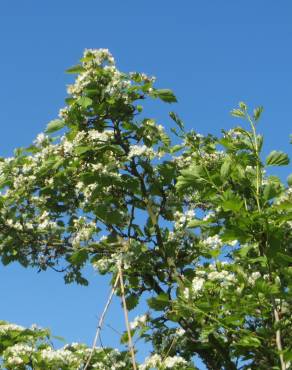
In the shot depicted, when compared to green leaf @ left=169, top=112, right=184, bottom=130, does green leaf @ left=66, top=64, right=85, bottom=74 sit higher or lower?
higher

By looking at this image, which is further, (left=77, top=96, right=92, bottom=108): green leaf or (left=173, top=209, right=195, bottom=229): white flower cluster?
(left=173, top=209, right=195, bottom=229): white flower cluster

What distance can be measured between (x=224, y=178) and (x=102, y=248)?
2.95 metres

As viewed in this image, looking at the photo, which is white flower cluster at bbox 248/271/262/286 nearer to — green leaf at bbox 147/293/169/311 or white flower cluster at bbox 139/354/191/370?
green leaf at bbox 147/293/169/311

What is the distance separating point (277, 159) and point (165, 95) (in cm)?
280

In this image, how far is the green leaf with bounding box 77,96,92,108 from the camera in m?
6.74

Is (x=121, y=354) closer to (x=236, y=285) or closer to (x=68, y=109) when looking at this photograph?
(x=236, y=285)

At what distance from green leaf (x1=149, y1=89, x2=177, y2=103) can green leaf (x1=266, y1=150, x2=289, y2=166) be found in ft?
9.02

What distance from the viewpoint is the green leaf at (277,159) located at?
15.6ft

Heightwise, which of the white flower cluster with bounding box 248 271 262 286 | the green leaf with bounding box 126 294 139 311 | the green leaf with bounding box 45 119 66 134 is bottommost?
the white flower cluster with bounding box 248 271 262 286

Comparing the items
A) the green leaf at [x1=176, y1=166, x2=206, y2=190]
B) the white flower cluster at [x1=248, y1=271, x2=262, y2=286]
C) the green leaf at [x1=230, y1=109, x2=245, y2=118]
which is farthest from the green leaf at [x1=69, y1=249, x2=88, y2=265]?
the green leaf at [x1=230, y1=109, x2=245, y2=118]

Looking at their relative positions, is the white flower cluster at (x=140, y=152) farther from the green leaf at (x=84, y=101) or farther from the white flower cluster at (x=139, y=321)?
the white flower cluster at (x=139, y=321)

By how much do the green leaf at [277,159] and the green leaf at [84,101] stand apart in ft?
8.99

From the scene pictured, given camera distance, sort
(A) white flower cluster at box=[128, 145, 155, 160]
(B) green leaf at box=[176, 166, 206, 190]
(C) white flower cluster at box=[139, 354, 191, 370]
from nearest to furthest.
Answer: (B) green leaf at box=[176, 166, 206, 190], (C) white flower cluster at box=[139, 354, 191, 370], (A) white flower cluster at box=[128, 145, 155, 160]

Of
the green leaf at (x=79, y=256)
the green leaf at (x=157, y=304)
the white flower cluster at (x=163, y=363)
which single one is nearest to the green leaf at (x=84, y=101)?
the green leaf at (x=79, y=256)
